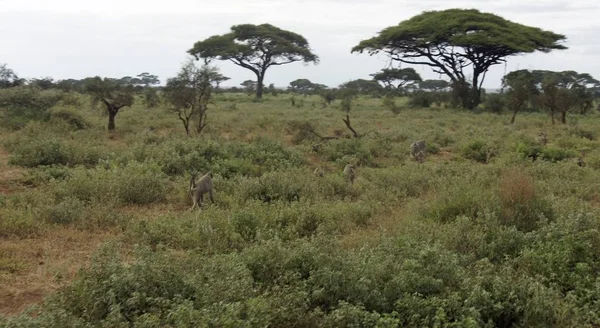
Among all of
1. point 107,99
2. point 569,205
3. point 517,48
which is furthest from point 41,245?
point 517,48

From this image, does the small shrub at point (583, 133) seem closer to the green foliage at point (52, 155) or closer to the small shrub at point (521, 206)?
the small shrub at point (521, 206)

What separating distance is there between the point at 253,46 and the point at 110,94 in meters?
23.3

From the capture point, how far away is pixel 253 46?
38.4 m

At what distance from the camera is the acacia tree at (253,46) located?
37156mm

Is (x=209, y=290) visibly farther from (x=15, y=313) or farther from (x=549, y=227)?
(x=549, y=227)

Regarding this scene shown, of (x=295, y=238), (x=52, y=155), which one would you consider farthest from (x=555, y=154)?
(x=52, y=155)

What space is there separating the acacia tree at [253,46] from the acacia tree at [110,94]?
20.9 metres

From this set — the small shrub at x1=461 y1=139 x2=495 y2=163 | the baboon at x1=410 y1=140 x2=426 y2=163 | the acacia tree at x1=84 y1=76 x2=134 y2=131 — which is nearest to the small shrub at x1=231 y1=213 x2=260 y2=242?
the baboon at x1=410 y1=140 x2=426 y2=163

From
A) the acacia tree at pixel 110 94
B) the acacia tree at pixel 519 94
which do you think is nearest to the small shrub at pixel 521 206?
the acacia tree at pixel 110 94

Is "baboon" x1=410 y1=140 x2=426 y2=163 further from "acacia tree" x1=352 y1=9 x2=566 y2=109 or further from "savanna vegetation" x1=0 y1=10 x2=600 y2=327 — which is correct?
"acacia tree" x1=352 y1=9 x2=566 y2=109

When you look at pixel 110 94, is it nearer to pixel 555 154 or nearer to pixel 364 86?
pixel 555 154

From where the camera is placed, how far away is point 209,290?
12.1 feet

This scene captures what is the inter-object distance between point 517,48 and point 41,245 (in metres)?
26.8

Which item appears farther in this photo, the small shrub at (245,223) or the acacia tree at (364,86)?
the acacia tree at (364,86)
